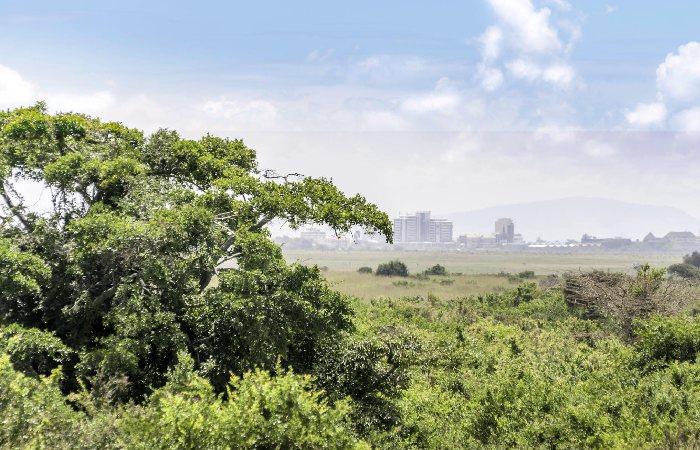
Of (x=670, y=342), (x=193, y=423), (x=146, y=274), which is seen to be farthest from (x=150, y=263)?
(x=670, y=342)

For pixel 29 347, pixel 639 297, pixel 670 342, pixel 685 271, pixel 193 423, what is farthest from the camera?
pixel 685 271

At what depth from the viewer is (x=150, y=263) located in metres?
16.5

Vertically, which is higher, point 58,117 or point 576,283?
point 58,117

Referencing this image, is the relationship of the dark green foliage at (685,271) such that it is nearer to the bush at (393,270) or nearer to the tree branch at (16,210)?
the bush at (393,270)

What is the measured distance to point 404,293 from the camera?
3049 inches

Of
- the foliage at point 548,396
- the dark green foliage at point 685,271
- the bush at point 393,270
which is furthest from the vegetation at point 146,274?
the dark green foliage at point 685,271

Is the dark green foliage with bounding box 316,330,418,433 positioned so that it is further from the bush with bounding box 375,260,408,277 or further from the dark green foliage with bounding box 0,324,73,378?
the bush with bounding box 375,260,408,277

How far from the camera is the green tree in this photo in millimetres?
16469

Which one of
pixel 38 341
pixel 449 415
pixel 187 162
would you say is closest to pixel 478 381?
pixel 449 415

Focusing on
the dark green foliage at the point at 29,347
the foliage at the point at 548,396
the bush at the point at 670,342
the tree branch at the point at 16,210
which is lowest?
the foliage at the point at 548,396

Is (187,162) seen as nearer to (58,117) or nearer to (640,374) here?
(58,117)

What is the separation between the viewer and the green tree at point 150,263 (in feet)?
54.0

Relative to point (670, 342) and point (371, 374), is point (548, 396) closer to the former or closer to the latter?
point (371, 374)

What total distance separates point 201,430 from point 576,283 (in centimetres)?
4622
